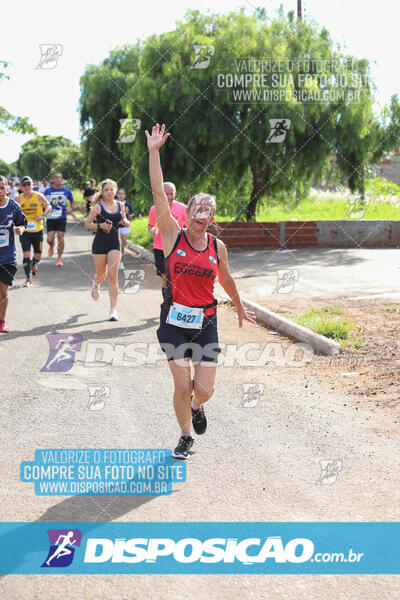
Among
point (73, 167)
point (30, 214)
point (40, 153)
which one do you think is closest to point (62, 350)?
point (30, 214)

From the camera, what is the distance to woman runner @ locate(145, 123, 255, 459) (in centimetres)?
491

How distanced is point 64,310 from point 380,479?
7548 mm

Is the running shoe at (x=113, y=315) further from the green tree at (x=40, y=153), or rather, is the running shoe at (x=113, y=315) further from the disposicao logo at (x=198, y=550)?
the green tree at (x=40, y=153)

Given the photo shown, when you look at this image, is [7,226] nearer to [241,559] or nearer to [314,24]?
[241,559]

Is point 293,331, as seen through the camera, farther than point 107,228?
No

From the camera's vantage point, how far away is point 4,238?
945 cm

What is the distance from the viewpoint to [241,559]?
11.7ft

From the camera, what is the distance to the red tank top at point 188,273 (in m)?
4.91

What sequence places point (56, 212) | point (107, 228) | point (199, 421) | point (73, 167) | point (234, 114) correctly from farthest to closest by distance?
1. point (73, 167)
2. point (234, 114)
3. point (56, 212)
4. point (107, 228)
5. point (199, 421)

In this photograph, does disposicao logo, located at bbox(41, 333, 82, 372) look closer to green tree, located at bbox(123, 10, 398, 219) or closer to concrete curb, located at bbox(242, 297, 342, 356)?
concrete curb, located at bbox(242, 297, 342, 356)

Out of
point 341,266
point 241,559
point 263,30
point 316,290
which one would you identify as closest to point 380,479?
point 241,559

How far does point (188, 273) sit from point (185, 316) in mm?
294

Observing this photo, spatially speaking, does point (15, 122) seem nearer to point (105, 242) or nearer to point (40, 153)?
point (105, 242)

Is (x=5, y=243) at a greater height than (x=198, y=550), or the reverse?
(x=5, y=243)
